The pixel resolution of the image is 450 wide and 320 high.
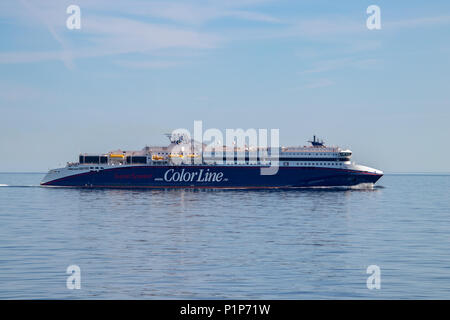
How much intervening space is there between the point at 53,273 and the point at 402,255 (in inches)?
678

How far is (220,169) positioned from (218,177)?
56.5 inches

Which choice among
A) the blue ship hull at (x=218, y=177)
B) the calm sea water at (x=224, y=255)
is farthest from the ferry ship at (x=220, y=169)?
the calm sea water at (x=224, y=255)

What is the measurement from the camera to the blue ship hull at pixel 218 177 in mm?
98438

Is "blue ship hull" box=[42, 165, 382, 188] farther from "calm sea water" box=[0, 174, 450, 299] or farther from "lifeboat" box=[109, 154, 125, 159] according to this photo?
"calm sea water" box=[0, 174, 450, 299]

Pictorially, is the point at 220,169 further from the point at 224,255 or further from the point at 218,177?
the point at 224,255

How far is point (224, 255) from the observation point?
94.9ft

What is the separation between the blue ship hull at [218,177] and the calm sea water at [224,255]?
46.9 metres

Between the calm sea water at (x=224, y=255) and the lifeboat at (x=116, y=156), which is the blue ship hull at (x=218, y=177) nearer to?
the lifeboat at (x=116, y=156)

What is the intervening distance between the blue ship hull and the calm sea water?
46.9 m

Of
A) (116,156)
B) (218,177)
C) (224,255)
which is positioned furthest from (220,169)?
(224,255)

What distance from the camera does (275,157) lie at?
10050 cm

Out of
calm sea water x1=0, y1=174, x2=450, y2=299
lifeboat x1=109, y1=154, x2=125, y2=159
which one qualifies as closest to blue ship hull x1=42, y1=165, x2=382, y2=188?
lifeboat x1=109, y1=154, x2=125, y2=159
